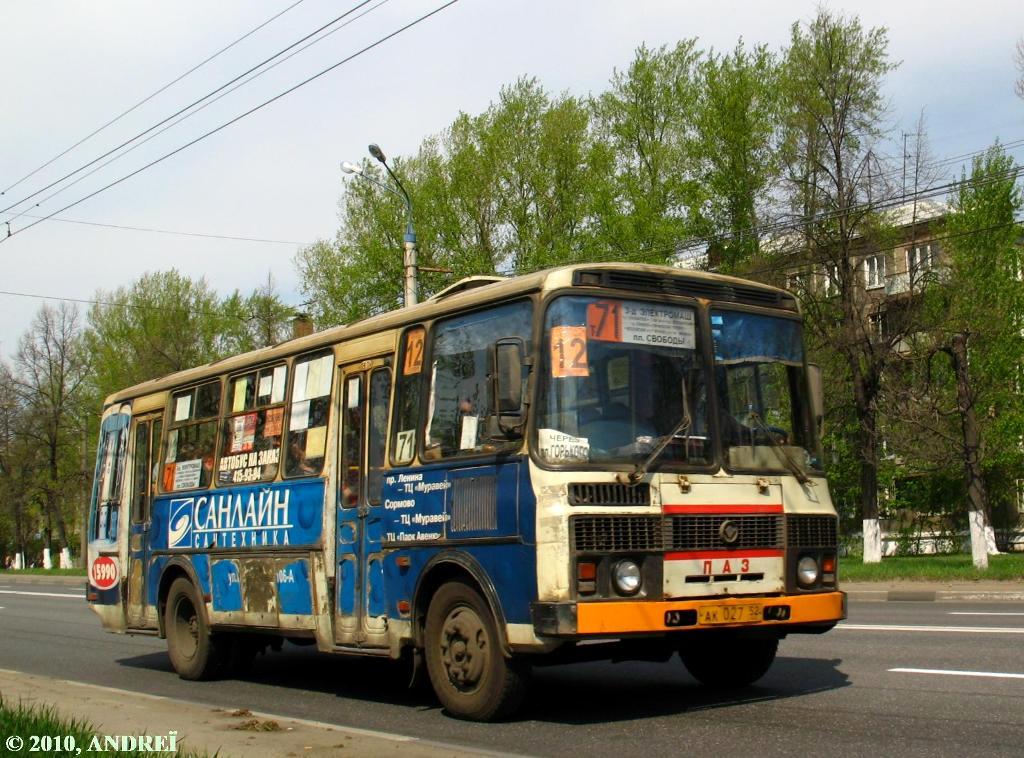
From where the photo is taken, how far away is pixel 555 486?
26.3ft

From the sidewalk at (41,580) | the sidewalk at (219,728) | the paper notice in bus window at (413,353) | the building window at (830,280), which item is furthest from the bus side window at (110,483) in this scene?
the sidewalk at (41,580)

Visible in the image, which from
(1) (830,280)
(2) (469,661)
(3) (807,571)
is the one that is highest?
(1) (830,280)

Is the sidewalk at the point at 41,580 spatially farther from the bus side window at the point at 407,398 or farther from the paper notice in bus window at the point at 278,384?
the bus side window at the point at 407,398

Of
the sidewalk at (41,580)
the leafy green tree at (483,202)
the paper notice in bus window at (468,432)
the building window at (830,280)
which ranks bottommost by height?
the sidewalk at (41,580)

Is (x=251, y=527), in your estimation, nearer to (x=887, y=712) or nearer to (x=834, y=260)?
(x=887, y=712)

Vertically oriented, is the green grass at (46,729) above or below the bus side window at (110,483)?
below

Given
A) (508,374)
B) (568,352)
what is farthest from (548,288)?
(508,374)

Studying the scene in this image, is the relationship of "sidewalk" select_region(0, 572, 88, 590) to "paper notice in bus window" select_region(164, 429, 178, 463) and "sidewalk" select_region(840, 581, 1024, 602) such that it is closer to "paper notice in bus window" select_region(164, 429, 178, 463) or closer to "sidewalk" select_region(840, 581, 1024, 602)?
"sidewalk" select_region(840, 581, 1024, 602)

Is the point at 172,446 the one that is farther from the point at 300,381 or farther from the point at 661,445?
the point at 661,445

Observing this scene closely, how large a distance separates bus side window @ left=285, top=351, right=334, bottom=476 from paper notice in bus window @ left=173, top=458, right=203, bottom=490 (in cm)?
197

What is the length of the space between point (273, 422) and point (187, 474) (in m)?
1.90

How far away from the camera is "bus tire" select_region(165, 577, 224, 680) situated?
1253 centimetres

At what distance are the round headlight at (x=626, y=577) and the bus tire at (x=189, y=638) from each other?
578cm

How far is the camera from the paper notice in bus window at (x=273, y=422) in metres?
11.6
